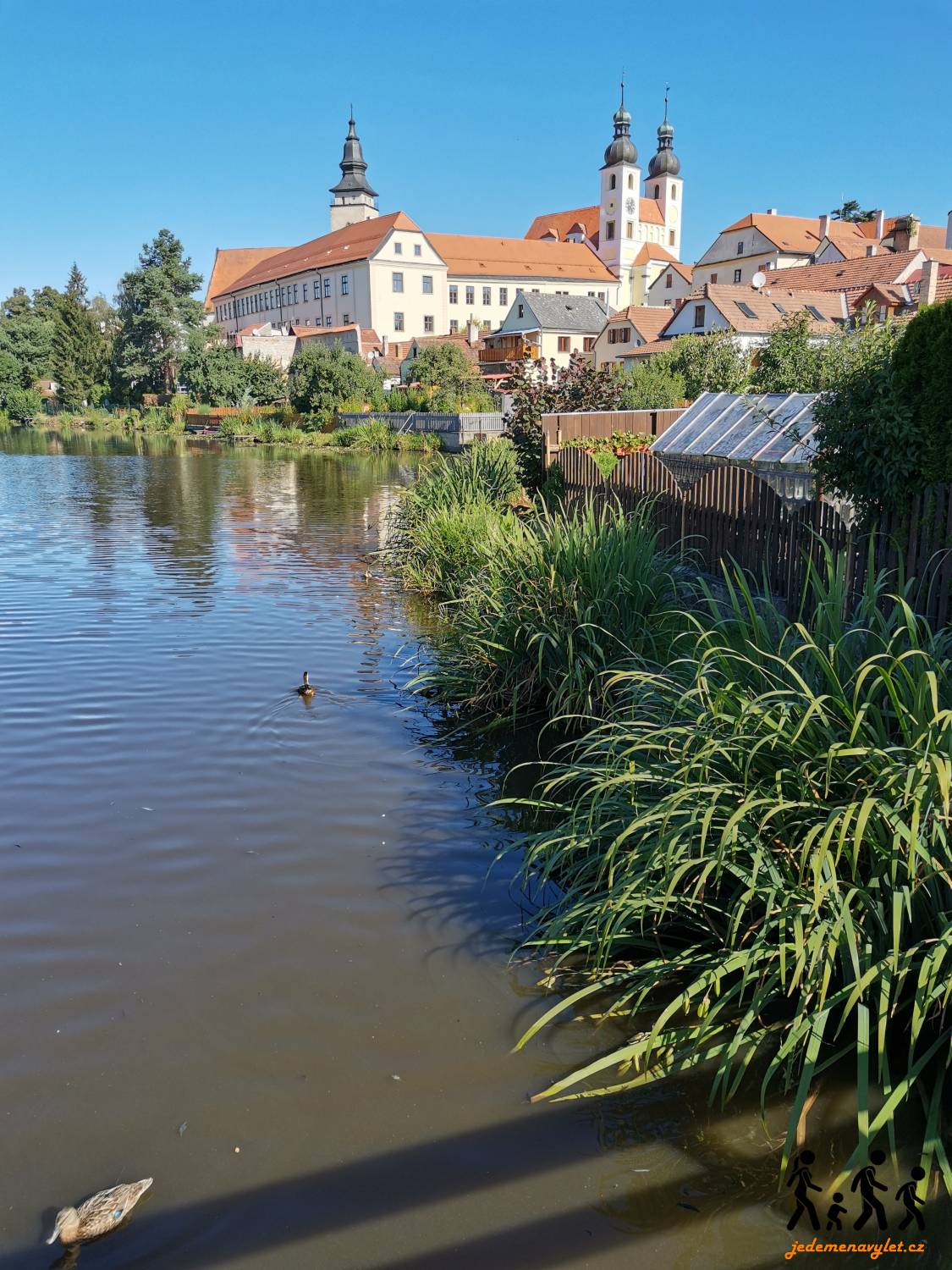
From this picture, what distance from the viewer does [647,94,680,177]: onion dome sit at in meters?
117

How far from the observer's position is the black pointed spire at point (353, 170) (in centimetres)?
11369

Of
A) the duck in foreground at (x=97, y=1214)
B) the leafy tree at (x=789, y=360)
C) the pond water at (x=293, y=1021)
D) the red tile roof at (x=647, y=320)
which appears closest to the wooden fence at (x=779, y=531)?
the pond water at (x=293, y=1021)

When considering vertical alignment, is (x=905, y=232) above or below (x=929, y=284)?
above

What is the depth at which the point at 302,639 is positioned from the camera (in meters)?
10.2

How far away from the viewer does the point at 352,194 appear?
114 meters

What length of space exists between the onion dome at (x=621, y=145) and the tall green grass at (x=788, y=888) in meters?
119

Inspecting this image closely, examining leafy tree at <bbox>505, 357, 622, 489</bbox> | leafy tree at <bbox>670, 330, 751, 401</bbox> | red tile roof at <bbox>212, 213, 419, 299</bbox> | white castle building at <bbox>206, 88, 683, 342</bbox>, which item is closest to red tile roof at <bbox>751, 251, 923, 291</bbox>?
leafy tree at <bbox>670, 330, 751, 401</bbox>

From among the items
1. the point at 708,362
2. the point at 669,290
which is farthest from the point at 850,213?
the point at 708,362

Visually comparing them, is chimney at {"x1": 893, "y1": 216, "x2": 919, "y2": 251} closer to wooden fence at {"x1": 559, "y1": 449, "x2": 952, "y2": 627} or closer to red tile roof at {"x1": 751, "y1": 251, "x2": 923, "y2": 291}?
red tile roof at {"x1": 751, "y1": 251, "x2": 923, "y2": 291}

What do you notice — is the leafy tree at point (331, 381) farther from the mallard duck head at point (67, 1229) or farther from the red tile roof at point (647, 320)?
the mallard duck head at point (67, 1229)

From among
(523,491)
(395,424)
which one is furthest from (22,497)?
(395,424)

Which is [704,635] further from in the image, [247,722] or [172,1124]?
[247,722]

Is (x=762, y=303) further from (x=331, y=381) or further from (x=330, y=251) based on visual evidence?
(x=330, y=251)

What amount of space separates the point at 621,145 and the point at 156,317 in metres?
60.0
